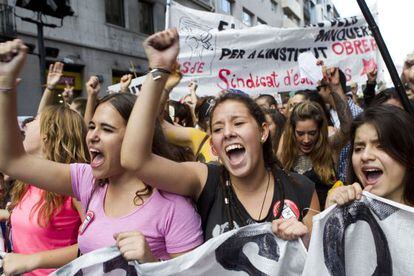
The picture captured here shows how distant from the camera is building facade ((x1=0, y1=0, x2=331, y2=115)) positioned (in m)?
11.9

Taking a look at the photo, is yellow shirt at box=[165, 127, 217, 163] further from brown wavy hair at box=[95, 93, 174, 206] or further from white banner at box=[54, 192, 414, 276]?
white banner at box=[54, 192, 414, 276]

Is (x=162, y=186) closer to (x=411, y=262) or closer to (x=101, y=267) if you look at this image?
(x=101, y=267)

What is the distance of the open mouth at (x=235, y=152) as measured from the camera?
1910 mm

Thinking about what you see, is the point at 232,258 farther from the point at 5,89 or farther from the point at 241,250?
the point at 5,89

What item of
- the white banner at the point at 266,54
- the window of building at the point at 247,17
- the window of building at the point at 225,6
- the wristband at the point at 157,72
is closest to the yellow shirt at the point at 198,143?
the wristband at the point at 157,72

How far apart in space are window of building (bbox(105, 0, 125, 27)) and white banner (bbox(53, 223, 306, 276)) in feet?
48.7

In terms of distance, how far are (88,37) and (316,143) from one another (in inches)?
485

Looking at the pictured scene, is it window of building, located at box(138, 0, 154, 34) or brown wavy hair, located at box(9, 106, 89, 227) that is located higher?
window of building, located at box(138, 0, 154, 34)

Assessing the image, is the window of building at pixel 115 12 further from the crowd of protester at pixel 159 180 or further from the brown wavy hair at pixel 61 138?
the crowd of protester at pixel 159 180

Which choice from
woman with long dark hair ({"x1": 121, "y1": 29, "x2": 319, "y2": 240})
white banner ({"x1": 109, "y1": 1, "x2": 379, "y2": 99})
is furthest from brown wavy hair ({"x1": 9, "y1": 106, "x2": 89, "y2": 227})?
white banner ({"x1": 109, "y1": 1, "x2": 379, "y2": 99})

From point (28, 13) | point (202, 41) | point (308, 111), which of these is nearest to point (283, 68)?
point (202, 41)

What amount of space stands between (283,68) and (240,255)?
455 cm

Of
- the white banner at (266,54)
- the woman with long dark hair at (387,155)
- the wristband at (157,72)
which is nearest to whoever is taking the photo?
the wristband at (157,72)

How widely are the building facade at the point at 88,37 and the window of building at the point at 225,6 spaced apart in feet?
15.5
